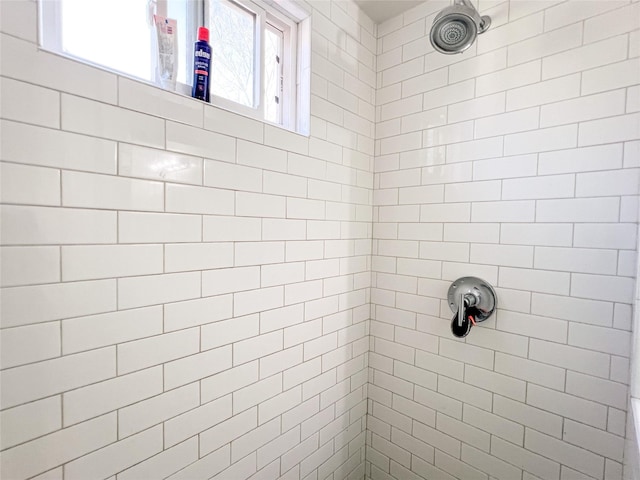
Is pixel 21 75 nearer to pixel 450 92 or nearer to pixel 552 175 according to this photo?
pixel 450 92

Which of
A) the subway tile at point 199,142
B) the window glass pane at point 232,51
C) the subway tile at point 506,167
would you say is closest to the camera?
the subway tile at point 199,142

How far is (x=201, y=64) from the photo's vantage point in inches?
36.1

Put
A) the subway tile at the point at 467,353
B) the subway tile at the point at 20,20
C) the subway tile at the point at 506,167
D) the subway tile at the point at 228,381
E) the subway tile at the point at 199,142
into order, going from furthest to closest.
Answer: the subway tile at the point at 467,353, the subway tile at the point at 506,167, the subway tile at the point at 228,381, the subway tile at the point at 199,142, the subway tile at the point at 20,20

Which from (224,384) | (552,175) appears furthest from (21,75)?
(552,175)

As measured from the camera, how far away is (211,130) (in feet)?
3.03

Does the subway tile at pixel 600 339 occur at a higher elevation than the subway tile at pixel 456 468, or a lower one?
higher

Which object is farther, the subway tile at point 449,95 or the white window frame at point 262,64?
Result: the subway tile at point 449,95

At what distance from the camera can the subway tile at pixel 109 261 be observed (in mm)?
676

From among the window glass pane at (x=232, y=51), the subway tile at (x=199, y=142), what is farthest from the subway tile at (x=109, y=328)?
the window glass pane at (x=232, y=51)

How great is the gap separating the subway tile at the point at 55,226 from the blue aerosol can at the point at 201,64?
0.47 meters

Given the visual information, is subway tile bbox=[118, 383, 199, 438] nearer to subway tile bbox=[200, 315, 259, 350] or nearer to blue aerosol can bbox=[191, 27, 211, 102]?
subway tile bbox=[200, 315, 259, 350]

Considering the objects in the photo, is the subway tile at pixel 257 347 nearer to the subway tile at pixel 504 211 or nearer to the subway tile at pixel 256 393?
the subway tile at pixel 256 393

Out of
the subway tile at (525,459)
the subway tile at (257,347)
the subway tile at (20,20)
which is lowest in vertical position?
the subway tile at (525,459)

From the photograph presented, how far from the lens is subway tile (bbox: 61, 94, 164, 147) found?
0.67m
